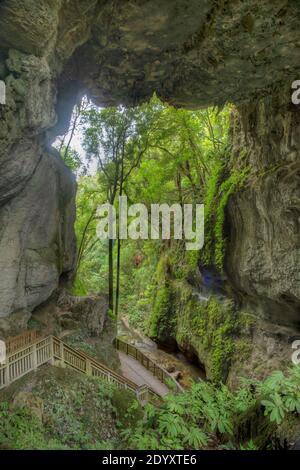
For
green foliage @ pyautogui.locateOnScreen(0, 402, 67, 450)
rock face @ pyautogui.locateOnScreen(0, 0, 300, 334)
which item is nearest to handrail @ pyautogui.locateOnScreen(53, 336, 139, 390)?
rock face @ pyautogui.locateOnScreen(0, 0, 300, 334)

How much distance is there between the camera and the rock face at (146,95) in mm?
6211

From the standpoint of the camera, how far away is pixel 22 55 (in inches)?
232

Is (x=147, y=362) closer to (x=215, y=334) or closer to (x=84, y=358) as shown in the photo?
(x=215, y=334)

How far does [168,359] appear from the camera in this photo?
17.3 m

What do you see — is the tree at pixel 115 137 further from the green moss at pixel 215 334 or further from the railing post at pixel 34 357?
the railing post at pixel 34 357

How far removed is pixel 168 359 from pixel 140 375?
3439 mm

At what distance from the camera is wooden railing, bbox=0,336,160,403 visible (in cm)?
731

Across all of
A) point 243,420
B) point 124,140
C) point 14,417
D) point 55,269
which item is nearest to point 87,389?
point 14,417

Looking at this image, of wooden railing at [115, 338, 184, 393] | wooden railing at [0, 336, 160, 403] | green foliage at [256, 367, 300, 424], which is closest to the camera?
green foliage at [256, 367, 300, 424]

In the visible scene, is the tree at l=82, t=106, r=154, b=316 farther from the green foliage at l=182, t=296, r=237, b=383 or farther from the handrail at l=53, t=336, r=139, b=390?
the handrail at l=53, t=336, r=139, b=390

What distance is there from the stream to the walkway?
133 cm

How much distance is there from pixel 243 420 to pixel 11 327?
627cm

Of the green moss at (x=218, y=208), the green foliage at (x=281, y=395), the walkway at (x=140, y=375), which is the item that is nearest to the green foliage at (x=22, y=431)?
the green foliage at (x=281, y=395)

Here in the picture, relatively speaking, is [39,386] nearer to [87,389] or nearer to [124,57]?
[87,389]
